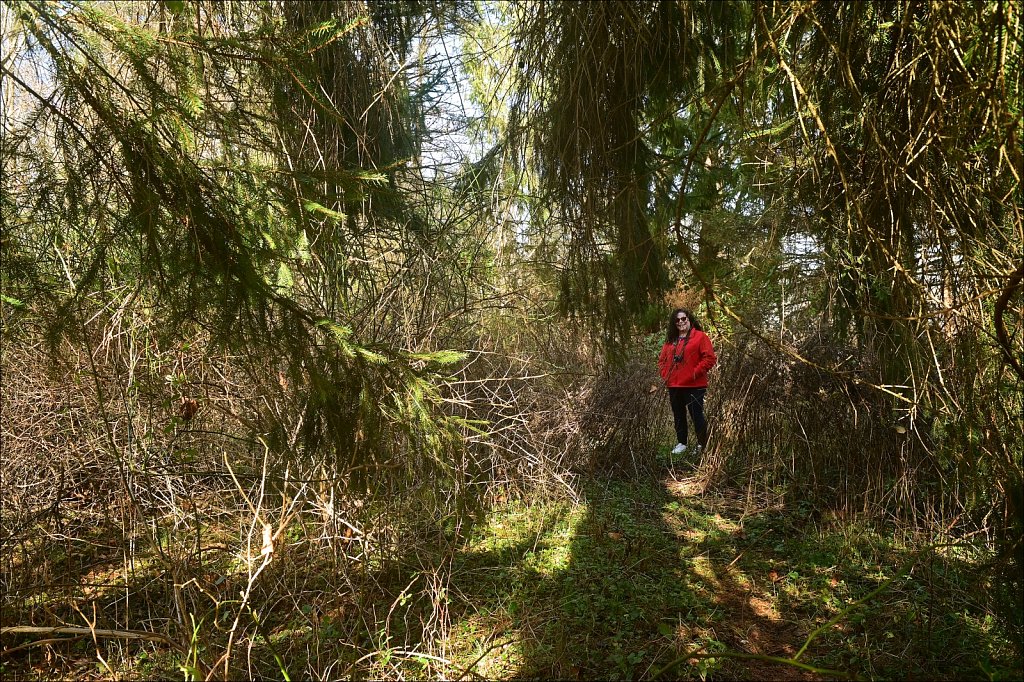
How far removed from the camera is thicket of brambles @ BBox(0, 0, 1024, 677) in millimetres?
2535

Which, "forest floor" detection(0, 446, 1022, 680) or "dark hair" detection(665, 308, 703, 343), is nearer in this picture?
"forest floor" detection(0, 446, 1022, 680)

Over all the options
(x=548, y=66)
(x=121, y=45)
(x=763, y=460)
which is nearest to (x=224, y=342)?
(x=121, y=45)

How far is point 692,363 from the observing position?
6773mm

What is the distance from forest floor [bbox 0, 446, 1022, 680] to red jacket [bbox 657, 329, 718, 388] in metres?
1.51

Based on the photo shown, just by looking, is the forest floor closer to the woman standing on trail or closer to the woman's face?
the woman standing on trail

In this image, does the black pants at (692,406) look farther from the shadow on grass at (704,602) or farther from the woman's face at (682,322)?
the shadow on grass at (704,602)

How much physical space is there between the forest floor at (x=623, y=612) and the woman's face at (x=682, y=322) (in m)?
2.05

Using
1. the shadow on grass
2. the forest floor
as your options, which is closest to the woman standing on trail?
the shadow on grass

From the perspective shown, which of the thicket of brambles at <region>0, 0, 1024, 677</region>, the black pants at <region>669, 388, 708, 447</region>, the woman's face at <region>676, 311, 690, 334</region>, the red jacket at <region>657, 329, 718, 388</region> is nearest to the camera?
the thicket of brambles at <region>0, 0, 1024, 677</region>

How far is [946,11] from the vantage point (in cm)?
228

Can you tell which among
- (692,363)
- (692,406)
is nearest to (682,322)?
(692,363)

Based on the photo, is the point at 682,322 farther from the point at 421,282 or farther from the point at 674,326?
the point at 421,282

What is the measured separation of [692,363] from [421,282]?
9.91 feet

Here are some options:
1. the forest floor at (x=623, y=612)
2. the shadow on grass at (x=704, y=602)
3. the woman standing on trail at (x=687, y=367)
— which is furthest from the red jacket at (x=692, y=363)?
the forest floor at (x=623, y=612)
